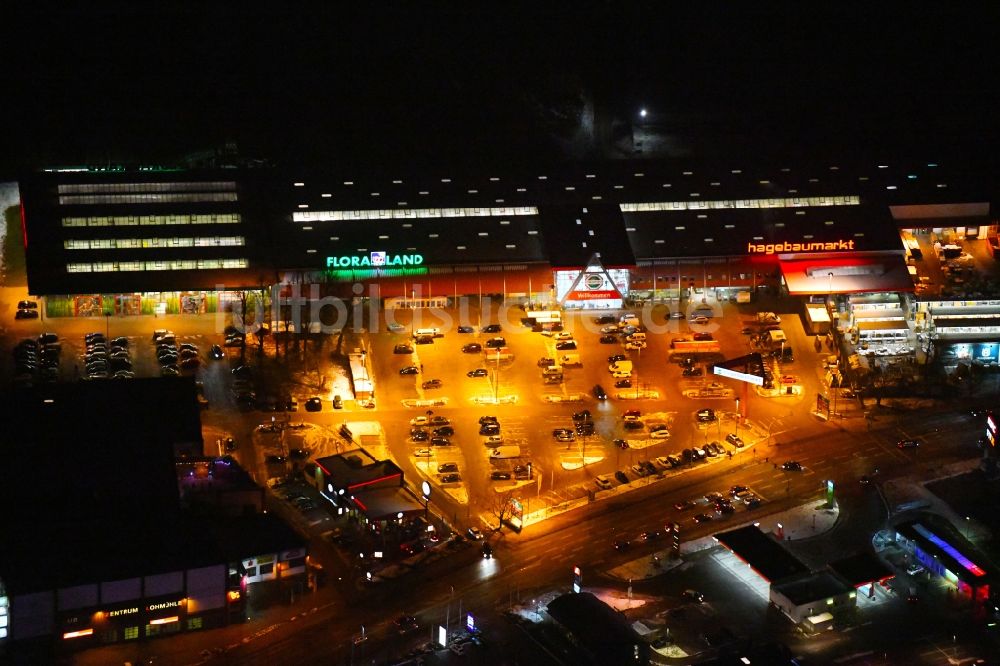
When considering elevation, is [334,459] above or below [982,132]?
below

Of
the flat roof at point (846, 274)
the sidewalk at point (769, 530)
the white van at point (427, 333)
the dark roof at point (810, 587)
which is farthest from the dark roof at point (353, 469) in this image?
the flat roof at point (846, 274)

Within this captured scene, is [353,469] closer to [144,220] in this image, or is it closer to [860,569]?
[860,569]

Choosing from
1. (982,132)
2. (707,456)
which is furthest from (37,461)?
(982,132)

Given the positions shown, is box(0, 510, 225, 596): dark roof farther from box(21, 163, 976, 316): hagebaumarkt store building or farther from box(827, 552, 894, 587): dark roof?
box(827, 552, 894, 587): dark roof

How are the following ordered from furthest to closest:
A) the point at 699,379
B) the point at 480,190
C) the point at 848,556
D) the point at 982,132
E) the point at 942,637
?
the point at 982,132
the point at 480,190
the point at 699,379
the point at 848,556
the point at 942,637

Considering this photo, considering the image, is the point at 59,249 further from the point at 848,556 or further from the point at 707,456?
the point at 848,556

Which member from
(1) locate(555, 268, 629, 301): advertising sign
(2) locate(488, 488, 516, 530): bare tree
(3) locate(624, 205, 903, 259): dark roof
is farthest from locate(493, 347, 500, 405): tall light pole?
(3) locate(624, 205, 903, 259): dark roof
